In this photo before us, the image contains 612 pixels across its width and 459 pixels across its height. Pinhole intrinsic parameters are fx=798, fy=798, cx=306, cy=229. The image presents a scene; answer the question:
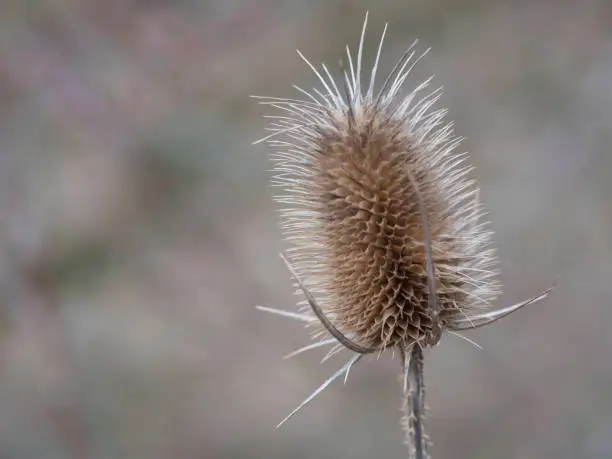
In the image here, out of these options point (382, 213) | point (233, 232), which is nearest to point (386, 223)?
point (382, 213)

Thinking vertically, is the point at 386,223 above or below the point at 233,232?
below

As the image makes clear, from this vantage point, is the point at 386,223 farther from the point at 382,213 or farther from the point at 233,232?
the point at 233,232

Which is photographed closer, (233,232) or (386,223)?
(386,223)

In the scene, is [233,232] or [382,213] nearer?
[382,213]

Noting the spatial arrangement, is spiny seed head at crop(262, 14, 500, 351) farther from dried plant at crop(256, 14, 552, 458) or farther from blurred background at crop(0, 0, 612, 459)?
blurred background at crop(0, 0, 612, 459)

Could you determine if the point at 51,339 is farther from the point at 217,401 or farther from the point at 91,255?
the point at 217,401

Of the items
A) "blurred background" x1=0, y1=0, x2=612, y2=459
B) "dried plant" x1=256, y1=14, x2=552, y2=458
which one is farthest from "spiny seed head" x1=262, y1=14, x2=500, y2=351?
"blurred background" x1=0, y1=0, x2=612, y2=459
